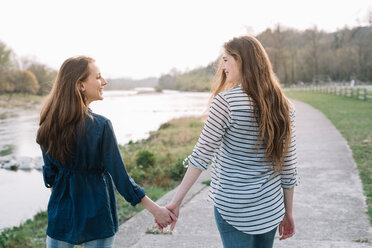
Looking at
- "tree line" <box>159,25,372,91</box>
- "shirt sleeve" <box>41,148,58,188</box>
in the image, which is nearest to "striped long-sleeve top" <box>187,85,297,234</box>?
"shirt sleeve" <box>41,148,58,188</box>

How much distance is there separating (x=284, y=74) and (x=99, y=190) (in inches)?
2454

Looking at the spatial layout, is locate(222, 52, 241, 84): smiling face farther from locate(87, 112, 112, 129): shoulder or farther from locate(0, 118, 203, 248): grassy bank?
locate(0, 118, 203, 248): grassy bank

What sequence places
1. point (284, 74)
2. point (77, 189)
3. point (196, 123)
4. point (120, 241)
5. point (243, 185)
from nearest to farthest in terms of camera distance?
point (243, 185)
point (77, 189)
point (120, 241)
point (196, 123)
point (284, 74)

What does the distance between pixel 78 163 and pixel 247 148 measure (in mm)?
882

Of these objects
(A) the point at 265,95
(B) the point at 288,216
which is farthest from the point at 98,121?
(B) the point at 288,216

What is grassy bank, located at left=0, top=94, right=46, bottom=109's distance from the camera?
4117 cm

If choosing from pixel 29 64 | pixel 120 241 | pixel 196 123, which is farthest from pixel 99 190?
pixel 29 64

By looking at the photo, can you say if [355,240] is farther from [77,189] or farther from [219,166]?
[77,189]

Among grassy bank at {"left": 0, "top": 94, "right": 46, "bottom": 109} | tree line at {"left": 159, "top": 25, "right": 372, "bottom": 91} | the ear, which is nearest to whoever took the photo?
the ear

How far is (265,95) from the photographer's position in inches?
71.8

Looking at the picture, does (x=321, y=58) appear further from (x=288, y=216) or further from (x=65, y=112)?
(x=65, y=112)

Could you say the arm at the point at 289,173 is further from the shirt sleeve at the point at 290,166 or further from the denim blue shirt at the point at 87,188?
the denim blue shirt at the point at 87,188

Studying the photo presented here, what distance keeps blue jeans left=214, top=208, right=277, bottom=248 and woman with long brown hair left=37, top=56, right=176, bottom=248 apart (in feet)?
1.75

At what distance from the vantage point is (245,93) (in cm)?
180
